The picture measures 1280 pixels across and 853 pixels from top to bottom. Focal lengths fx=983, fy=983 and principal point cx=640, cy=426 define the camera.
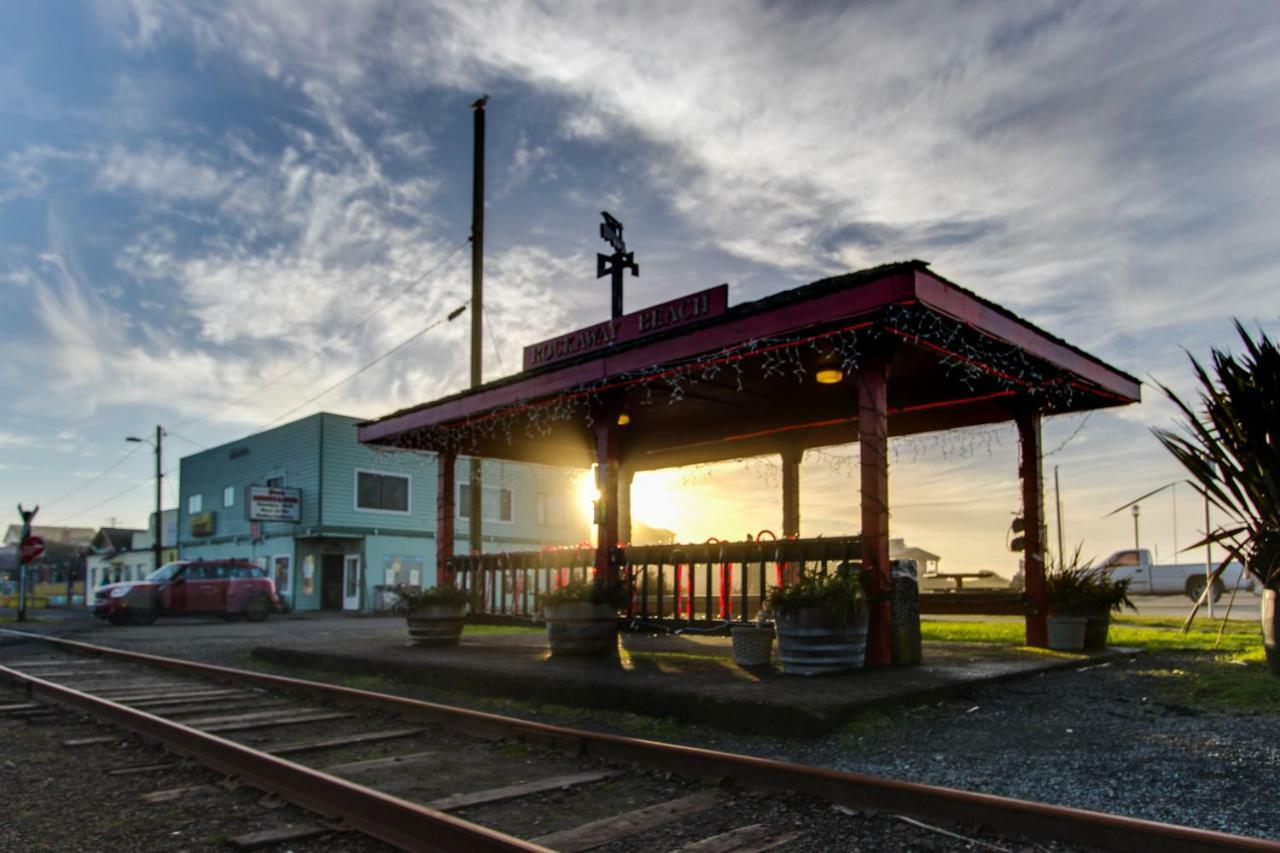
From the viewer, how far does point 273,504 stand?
33312 mm

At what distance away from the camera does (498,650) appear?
11234 mm

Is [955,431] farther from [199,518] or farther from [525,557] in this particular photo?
[199,518]

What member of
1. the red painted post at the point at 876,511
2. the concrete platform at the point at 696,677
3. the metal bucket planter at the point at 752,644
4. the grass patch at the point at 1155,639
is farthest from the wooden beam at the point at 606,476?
the grass patch at the point at 1155,639

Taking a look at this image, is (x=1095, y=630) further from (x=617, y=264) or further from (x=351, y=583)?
(x=351, y=583)

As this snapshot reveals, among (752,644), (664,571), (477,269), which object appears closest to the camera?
Answer: (752,644)

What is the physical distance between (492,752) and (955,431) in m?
8.74

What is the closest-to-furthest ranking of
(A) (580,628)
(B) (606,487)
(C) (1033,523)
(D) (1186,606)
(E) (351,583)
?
1. (A) (580,628)
2. (C) (1033,523)
3. (B) (606,487)
4. (D) (1186,606)
5. (E) (351,583)

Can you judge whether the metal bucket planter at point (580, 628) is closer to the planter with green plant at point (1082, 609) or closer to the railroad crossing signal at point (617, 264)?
the planter with green plant at point (1082, 609)

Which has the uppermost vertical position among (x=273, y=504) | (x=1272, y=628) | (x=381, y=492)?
(x=381, y=492)

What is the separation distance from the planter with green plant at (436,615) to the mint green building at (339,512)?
1980cm

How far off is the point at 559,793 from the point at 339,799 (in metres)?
1.08

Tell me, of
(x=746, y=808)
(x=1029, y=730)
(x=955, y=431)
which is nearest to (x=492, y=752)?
(x=746, y=808)

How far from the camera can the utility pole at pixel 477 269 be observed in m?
18.3

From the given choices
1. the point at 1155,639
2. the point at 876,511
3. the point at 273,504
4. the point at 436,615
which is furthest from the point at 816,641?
the point at 273,504
